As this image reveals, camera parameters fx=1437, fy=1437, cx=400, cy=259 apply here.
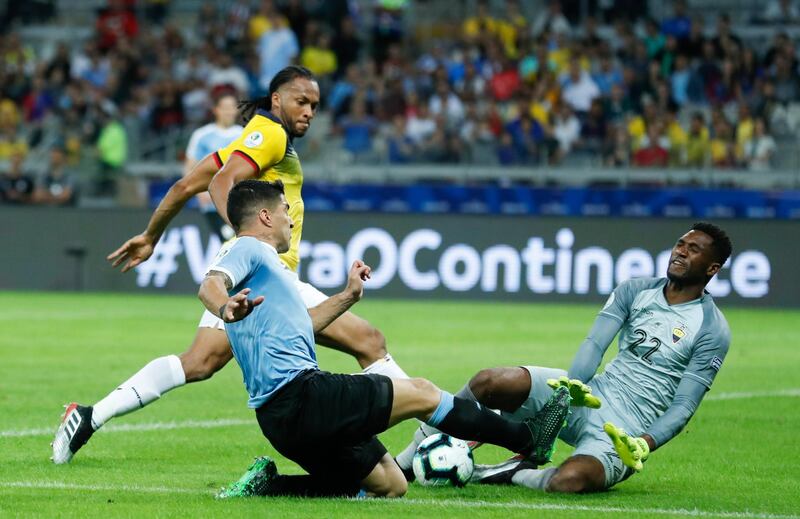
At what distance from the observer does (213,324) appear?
7688mm

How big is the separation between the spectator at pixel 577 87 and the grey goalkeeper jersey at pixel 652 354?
1541 cm

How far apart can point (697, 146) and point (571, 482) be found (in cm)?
1417

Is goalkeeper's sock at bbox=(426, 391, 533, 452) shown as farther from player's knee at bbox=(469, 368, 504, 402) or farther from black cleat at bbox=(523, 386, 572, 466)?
player's knee at bbox=(469, 368, 504, 402)

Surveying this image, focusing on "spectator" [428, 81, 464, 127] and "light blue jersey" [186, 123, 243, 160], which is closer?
"light blue jersey" [186, 123, 243, 160]

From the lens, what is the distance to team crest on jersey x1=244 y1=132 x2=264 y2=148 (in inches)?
302

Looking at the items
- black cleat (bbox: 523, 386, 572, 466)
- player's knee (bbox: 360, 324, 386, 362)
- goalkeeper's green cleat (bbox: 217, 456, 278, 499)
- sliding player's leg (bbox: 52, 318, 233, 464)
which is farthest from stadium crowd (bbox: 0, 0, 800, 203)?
goalkeeper's green cleat (bbox: 217, 456, 278, 499)

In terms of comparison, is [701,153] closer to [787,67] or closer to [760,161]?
[760,161]

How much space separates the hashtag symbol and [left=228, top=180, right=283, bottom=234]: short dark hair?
14374mm

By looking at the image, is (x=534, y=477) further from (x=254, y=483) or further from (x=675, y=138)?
(x=675, y=138)

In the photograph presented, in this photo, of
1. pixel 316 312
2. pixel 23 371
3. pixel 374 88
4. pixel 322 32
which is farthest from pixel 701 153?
pixel 316 312

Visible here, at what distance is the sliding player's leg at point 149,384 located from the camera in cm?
755

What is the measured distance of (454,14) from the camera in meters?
26.2

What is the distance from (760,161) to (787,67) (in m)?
2.91

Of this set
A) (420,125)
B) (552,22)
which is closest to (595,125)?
(420,125)
